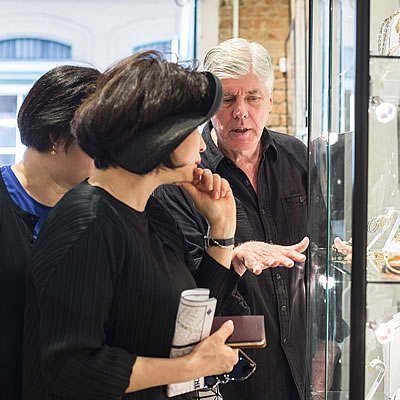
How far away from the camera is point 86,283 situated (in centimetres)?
89

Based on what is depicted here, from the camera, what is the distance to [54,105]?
48.6 inches

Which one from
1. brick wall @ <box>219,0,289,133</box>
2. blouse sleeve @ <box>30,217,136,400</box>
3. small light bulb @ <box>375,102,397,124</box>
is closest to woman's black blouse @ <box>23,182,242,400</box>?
blouse sleeve @ <box>30,217,136,400</box>

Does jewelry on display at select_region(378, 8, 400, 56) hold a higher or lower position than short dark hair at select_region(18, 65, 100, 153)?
higher

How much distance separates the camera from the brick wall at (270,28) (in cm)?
446

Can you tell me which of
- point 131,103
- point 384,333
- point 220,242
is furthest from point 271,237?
point 131,103

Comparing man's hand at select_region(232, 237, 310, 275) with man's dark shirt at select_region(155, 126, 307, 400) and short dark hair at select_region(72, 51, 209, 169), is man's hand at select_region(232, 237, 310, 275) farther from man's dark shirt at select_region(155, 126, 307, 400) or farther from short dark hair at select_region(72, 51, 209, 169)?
short dark hair at select_region(72, 51, 209, 169)

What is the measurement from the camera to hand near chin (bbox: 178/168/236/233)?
48.0 inches

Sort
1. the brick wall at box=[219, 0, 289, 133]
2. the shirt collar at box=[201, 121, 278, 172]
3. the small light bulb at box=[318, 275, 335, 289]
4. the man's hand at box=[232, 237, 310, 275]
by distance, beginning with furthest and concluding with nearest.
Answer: the brick wall at box=[219, 0, 289, 133]
the shirt collar at box=[201, 121, 278, 172]
the man's hand at box=[232, 237, 310, 275]
the small light bulb at box=[318, 275, 335, 289]

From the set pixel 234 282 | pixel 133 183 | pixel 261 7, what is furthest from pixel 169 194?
pixel 261 7

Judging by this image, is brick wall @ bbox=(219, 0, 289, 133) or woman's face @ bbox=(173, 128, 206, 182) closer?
woman's face @ bbox=(173, 128, 206, 182)

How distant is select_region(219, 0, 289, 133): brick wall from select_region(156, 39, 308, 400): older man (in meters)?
2.75

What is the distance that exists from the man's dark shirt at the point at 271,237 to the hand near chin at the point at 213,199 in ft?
1.08

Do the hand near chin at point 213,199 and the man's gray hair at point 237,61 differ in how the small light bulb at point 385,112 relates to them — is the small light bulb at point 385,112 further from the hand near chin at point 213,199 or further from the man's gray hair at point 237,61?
the man's gray hair at point 237,61

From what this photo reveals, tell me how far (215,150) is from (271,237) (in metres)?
0.33
